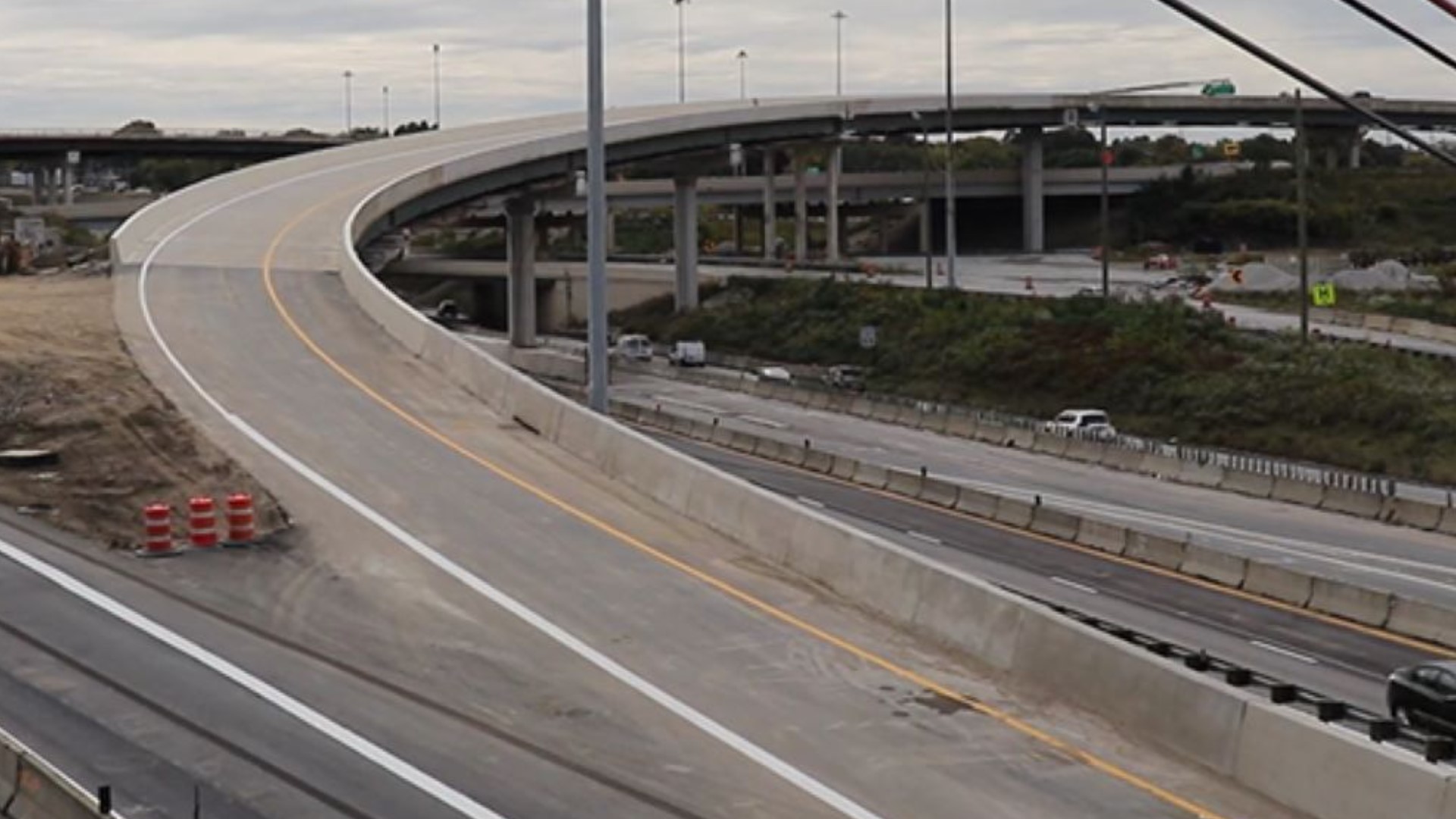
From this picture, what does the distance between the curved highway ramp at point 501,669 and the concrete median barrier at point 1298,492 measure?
19909mm

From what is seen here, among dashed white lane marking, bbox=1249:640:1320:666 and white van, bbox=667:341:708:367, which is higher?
white van, bbox=667:341:708:367

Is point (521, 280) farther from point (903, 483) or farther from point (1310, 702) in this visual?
point (1310, 702)

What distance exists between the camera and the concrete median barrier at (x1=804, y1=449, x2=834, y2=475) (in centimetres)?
5447

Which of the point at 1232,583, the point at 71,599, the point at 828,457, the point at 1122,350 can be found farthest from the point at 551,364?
the point at 71,599

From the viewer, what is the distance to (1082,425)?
63.6m

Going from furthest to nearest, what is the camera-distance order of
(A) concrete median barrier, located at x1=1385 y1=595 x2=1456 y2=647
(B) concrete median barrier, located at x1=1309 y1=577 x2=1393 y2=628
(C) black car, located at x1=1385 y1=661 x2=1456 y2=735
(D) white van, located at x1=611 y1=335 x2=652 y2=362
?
(D) white van, located at x1=611 y1=335 x2=652 y2=362
(B) concrete median barrier, located at x1=1309 y1=577 x2=1393 y2=628
(A) concrete median barrier, located at x1=1385 y1=595 x2=1456 y2=647
(C) black car, located at x1=1385 y1=661 x2=1456 y2=735

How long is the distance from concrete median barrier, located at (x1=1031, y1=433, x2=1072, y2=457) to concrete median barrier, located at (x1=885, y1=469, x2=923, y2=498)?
946 cm

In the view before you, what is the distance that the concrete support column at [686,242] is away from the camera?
113 metres

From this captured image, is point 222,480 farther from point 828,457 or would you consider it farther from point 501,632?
point 828,457

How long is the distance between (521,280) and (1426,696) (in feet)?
280

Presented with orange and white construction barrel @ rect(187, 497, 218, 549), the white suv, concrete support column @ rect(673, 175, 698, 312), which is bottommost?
the white suv

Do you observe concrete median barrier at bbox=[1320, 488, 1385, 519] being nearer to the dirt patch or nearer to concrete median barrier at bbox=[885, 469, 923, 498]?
concrete median barrier at bbox=[885, 469, 923, 498]

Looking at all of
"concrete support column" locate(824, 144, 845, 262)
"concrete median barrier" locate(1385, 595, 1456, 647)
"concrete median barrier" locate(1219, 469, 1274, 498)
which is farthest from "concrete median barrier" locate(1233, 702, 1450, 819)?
"concrete support column" locate(824, 144, 845, 262)

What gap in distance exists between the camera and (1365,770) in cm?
1769
